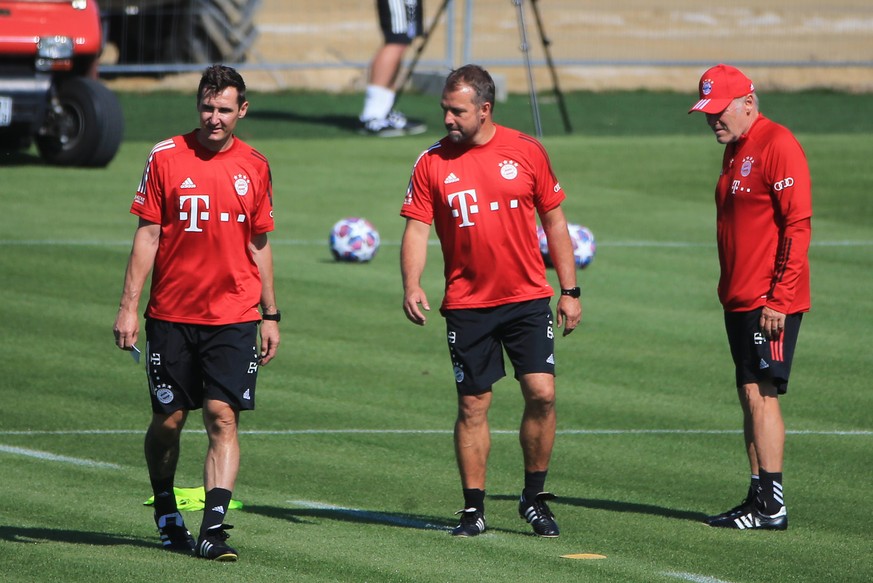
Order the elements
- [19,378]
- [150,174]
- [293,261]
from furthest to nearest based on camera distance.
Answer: [293,261]
[19,378]
[150,174]

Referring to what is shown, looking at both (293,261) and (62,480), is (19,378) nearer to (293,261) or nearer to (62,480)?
(62,480)

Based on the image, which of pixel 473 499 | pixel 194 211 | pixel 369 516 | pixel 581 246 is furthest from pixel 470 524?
pixel 581 246

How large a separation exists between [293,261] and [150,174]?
831 centimetres

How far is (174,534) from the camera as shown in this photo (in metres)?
7.48

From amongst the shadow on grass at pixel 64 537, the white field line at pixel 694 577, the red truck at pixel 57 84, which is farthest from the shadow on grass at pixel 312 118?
the white field line at pixel 694 577

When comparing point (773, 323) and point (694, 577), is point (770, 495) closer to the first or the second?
point (773, 323)

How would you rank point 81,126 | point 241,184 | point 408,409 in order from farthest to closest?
point 81,126, point 408,409, point 241,184

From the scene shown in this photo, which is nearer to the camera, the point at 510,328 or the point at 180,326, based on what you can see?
the point at 180,326

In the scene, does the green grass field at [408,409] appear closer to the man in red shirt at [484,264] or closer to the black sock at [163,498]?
the black sock at [163,498]

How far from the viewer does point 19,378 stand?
37.7ft

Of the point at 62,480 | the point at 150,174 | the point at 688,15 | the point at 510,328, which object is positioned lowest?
the point at 62,480

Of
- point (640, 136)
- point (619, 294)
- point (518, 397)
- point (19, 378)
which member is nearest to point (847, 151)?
point (640, 136)

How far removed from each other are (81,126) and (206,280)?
1210 centimetres

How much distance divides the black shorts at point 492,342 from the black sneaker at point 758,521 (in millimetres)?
1241
